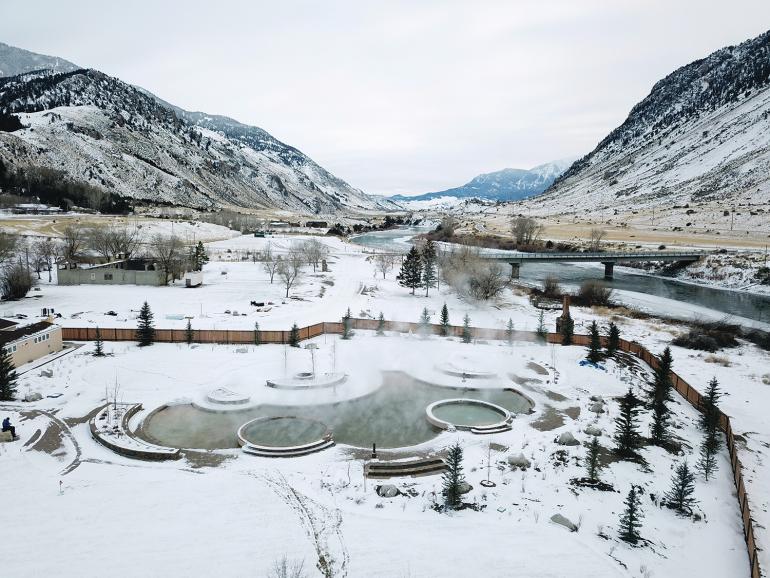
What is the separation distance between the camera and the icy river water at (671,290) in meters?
49.3

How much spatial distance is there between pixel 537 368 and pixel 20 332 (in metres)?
30.3

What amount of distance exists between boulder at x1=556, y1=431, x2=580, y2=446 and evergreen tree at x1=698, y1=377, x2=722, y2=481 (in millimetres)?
4383

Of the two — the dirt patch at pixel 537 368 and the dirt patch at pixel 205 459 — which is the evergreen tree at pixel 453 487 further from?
the dirt patch at pixel 537 368

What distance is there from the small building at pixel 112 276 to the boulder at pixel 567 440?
45402 mm

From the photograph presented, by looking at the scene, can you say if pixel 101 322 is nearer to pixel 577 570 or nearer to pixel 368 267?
pixel 577 570

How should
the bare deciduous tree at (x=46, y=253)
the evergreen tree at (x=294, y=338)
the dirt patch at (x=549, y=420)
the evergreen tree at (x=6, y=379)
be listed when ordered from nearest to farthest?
the dirt patch at (x=549, y=420) → the evergreen tree at (x=6, y=379) → the evergreen tree at (x=294, y=338) → the bare deciduous tree at (x=46, y=253)

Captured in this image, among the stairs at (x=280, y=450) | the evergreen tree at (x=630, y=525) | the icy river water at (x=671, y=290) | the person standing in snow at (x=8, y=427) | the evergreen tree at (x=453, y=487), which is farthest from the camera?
the icy river water at (x=671, y=290)

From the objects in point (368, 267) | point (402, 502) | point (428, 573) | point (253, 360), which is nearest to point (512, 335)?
point (253, 360)

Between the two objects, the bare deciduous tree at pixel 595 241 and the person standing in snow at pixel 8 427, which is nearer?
the person standing in snow at pixel 8 427

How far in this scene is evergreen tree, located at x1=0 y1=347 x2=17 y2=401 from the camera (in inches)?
910

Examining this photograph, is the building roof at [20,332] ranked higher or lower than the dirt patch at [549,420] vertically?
higher

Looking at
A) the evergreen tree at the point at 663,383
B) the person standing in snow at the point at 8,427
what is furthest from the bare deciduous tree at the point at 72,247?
the evergreen tree at the point at 663,383

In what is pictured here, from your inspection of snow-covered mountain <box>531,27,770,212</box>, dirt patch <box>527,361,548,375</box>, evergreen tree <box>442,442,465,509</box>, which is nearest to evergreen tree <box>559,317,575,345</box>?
dirt patch <box>527,361,548,375</box>

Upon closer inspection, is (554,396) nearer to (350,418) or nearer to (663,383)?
(663,383)
